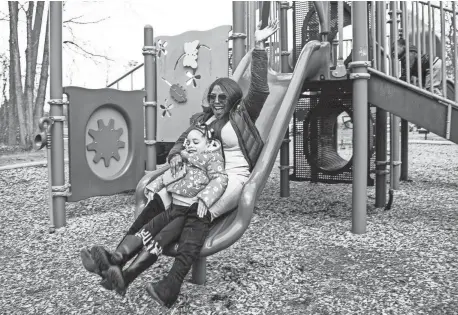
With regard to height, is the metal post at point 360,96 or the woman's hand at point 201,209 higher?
the metal post at point 360,96

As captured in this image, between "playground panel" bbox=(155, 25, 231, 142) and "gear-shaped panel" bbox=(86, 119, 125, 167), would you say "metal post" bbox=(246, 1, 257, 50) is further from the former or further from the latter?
"gear-shaped panel" bbox=(86, 119, 125, 167)

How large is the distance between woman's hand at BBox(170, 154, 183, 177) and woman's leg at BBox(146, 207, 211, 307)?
0.33 m

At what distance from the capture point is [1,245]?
423cm

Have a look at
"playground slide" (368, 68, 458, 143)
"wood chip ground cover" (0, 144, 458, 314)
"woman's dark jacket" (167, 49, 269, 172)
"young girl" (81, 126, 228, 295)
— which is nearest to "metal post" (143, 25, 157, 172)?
"wood chip ground cover" (0, 144, 458, 314)

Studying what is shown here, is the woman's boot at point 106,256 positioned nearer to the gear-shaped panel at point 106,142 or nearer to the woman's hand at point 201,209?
the woman's hand at point 201,209

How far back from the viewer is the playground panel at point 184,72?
18.4 ft

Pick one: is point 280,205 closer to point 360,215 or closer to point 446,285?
point 360,215

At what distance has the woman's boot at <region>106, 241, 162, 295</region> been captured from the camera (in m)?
2.31

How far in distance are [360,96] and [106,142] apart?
2.75 metres

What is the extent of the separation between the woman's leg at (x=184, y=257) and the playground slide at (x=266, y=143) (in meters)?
0.07

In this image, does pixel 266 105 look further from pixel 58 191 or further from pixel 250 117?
pixel 58 191

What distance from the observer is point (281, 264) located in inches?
136

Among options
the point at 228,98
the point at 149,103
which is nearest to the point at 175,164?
the point at 228,98

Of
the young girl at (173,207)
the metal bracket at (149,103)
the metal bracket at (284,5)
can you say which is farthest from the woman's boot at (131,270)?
the metal bracket at (284,5)
